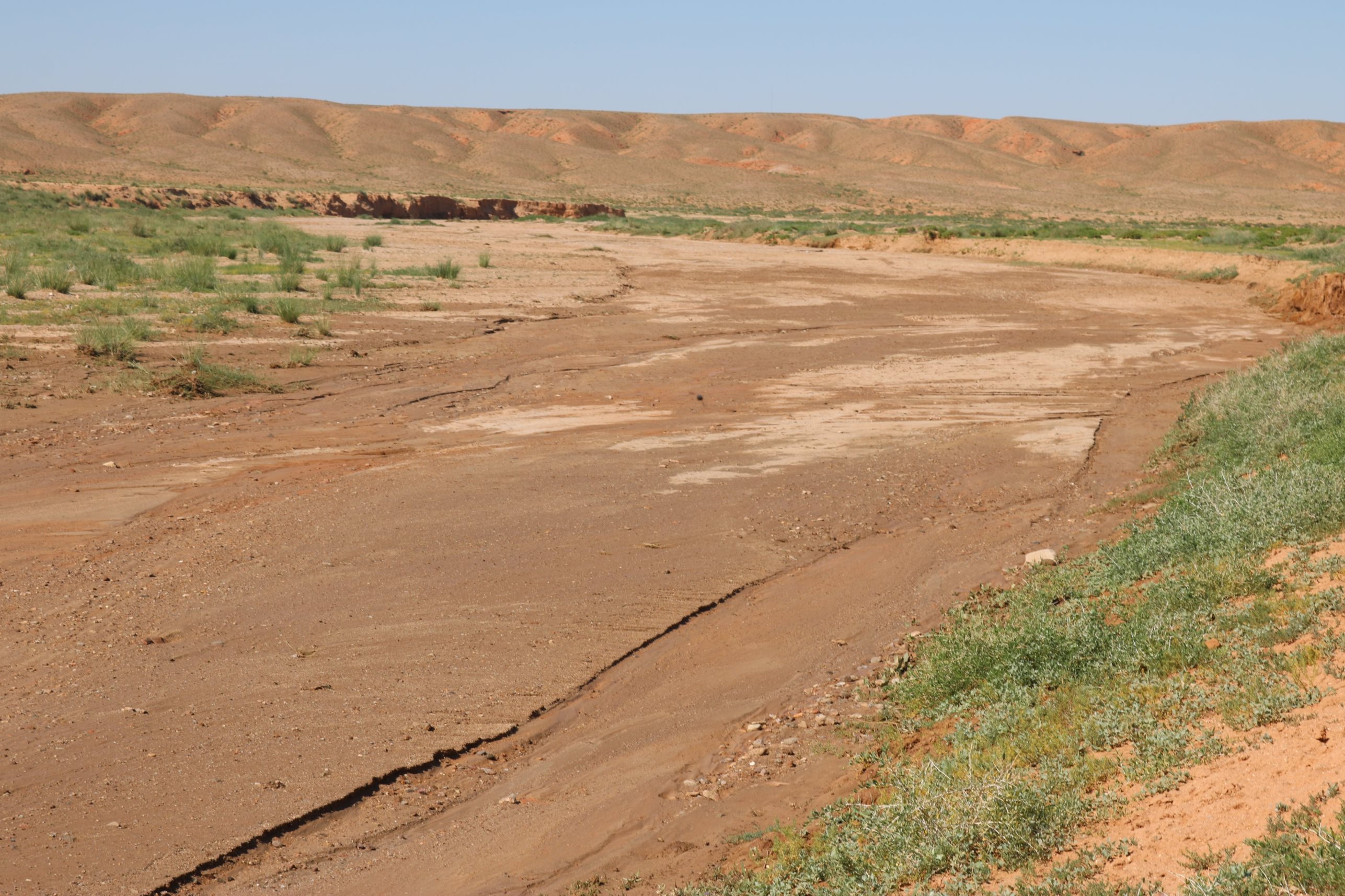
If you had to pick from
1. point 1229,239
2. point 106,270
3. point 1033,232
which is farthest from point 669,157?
point 106,270

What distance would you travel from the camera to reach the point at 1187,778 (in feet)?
14.3

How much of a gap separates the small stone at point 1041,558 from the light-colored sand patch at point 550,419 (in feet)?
20.5

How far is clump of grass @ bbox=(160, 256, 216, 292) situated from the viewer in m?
22.8

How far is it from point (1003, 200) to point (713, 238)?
53.8 metres

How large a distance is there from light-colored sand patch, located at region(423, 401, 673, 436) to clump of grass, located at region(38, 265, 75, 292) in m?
11.5

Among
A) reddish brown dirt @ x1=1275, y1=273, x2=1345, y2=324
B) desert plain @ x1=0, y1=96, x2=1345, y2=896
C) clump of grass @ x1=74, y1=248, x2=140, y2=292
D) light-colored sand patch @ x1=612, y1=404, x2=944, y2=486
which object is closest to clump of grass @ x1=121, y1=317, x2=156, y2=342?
desert plain @ x1=0, y1=96, x2=1345, y2=896

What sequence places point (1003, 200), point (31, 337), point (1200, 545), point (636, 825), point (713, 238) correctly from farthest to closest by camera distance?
point (1003, 200), point (713, 238), point (31, 337), point (1200, 545), point (636, 825)

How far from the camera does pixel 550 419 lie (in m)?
14.2

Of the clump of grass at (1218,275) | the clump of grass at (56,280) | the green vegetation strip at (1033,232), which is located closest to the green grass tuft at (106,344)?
the clump of grass at (56,280)

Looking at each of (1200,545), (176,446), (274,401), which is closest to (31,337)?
(274,401)

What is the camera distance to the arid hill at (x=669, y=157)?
9125cm

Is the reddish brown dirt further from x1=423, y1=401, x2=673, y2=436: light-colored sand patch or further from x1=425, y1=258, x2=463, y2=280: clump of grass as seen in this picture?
x1=425, y1=258, x2=463, y2=280: clump of grass

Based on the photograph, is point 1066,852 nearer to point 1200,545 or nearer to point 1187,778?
point 1187,778

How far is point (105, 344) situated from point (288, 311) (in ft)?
12.6
